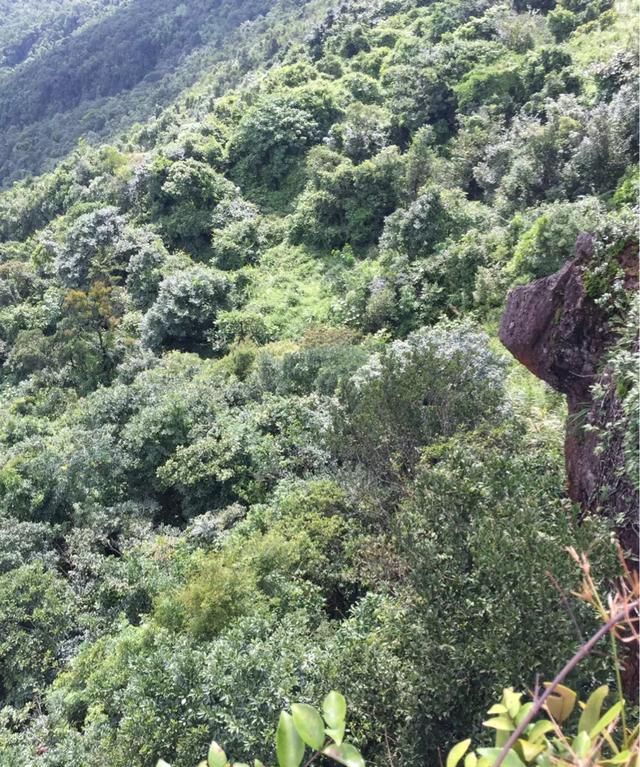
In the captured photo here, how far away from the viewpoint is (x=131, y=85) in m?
76.4

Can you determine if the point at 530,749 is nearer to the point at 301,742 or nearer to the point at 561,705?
the point at 561,705

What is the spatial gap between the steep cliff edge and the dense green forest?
0.18 metres

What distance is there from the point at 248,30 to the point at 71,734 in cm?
7227

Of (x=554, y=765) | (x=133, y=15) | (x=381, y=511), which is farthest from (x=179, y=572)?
(x=133, y=15)

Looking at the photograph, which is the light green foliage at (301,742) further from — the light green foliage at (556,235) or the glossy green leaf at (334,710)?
the light green foliage at (556,235)

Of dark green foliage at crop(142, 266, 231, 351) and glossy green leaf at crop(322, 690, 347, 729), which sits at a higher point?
glossy green leaf at crop(322, 690, 347, 729)

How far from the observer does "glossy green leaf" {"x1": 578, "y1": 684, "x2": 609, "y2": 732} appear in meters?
1.27

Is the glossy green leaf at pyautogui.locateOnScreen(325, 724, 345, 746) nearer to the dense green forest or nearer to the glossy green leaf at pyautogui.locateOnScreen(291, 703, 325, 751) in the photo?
the glossy green leaf at pyautogui.locateOnScreen(291, 703, 325, 751)

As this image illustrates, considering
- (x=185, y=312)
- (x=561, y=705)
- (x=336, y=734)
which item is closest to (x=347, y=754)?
(x=336, y=734)

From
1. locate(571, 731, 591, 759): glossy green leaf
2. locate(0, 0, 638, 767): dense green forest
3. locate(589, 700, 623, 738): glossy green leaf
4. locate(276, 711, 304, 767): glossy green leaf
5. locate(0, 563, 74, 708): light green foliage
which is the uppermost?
locate(276, 711, 304, 767): glossy green leaf

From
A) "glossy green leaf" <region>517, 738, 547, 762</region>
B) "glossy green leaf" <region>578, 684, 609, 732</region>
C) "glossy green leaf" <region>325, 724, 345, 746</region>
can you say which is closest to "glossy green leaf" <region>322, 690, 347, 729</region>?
"glossy green leaf" <region>325, 724, 345, 746</region>

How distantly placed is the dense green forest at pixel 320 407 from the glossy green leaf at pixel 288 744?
3.72 ft

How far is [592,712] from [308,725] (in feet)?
2.07

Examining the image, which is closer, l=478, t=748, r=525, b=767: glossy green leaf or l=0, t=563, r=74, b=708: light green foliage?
l=478, t=748, r=525, b=767: glossy green leaf
